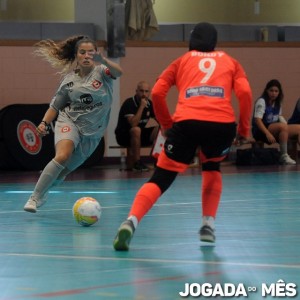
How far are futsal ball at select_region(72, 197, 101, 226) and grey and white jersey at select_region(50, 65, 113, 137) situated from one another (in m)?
1.43

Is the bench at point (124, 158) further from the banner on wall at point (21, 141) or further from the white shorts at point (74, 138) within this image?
the white shorts at point (74, 138)

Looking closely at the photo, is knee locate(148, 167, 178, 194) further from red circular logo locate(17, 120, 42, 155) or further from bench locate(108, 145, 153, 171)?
red circular logo locate(17, 120, 42, 155)

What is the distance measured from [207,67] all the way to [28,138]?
11.1 meters

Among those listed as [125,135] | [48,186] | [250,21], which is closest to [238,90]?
[48,186]

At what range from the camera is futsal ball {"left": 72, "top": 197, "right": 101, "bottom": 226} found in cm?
943

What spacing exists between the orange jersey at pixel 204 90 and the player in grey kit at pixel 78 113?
8.54 ft

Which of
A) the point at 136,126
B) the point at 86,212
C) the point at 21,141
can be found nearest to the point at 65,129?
the point at 86,212

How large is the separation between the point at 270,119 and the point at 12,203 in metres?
8.40

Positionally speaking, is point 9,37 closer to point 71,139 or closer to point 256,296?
point 71,139

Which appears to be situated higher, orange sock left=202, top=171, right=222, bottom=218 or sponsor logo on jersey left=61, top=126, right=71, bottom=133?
sponsor logo on jersey left=61, top=126, right=71, bottom=133

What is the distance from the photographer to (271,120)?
1955 cm

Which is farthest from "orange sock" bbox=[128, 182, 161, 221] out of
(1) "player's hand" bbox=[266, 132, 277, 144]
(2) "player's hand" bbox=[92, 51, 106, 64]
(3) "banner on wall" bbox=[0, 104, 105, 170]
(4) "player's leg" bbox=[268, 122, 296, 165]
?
(4) "player's leg" bbox=[268, 122, 296, 165]

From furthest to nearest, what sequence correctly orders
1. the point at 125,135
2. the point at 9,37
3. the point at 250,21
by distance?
the point at 250,21 < the point at 9,37 < the point at 125,135

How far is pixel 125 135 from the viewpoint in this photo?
18.5 m
